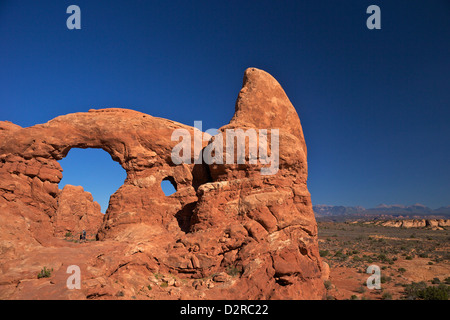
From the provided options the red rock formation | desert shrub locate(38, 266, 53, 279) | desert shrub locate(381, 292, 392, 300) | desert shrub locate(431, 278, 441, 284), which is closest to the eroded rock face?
desert shrub locate(38, 266, 53, 279)

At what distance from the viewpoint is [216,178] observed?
14.7 meters

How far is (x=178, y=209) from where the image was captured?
16.0 metres

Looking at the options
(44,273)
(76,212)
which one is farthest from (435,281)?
(76,212)

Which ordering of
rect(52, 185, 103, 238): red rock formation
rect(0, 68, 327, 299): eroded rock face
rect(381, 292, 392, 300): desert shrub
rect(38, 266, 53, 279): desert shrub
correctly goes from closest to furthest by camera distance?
rect(38, 266, 53, 279): desert shrub, rect(0, 68, 327, 299): eroded rock face, rect(381, 292, 392, 300): desert shrub, rect(52, 185, 103, 238): red rock formation

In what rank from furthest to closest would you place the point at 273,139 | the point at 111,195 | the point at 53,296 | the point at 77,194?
1. the point at 77,194
2. the point at 111,195
3. the point at 273,139
4. the point at 53,296

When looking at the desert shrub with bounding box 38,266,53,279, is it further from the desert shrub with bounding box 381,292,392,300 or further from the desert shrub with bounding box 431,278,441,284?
the desert shrub with bounding box 431,278,441,284

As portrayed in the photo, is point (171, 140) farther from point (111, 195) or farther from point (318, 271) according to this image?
point (318, 271)

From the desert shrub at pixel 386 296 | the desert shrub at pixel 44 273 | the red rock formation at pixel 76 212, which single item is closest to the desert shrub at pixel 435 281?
the desert shrub at pixel 386 296

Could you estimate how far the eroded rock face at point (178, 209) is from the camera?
11.6m

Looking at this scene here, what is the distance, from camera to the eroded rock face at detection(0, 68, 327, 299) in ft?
38.1

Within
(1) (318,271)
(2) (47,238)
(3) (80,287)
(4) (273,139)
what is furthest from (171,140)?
(1) (318,271)

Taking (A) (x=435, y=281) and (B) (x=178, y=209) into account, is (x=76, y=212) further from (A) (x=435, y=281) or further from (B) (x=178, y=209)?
(A) (x=435, y=281)

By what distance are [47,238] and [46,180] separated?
11.0 feet
